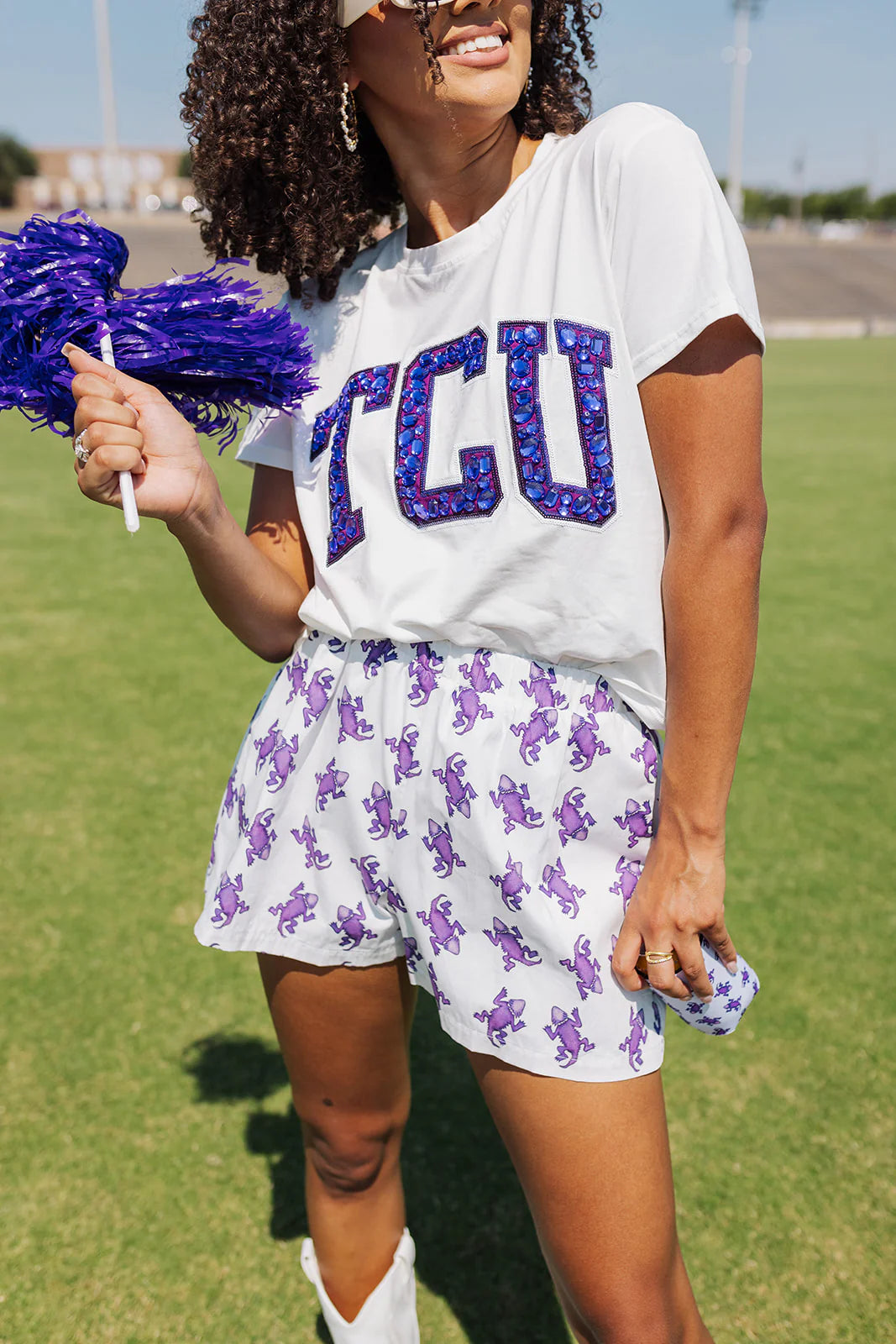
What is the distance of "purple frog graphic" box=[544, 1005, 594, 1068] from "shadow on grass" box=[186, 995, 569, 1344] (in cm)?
101

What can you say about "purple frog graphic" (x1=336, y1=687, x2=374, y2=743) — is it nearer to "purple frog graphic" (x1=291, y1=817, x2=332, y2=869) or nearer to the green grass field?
"purple frog graphic" (x1=291, y1=817, x2=332, y2=869)

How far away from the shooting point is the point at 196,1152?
2592mm

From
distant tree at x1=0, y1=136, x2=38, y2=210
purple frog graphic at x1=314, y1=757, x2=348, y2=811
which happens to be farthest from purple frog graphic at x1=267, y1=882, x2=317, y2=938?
distant tree at x1=0, y1=136, x2=38, y2=210

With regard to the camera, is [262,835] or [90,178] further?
[90,178]

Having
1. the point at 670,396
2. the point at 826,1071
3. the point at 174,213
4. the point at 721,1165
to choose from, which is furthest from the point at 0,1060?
the point at 174,213

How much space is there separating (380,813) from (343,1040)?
0.36 m

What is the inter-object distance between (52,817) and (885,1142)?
2.70 meters

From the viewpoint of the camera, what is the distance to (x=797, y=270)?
35594mm

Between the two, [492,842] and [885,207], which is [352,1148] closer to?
[492,842]

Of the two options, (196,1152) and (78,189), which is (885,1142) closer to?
(196,1152)

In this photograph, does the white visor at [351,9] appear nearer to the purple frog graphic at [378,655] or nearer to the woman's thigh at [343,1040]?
→ the purple frog graphic at [378,655]

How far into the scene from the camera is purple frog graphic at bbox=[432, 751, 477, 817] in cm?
147

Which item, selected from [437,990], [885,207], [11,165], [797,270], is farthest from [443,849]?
[885,207]

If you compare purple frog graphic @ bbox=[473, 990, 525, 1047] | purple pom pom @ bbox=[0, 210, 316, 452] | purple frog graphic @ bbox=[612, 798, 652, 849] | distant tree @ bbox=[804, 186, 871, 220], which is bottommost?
distant tree @ bbox=[804, 186, 871, 220]
